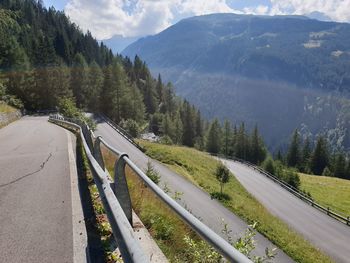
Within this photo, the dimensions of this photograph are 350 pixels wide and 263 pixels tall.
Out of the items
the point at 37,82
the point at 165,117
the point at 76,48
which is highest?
the point at 76,48

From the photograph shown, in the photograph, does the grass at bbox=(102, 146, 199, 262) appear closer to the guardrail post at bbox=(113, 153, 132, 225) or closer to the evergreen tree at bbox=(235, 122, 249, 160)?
the guardrail post at bbox=(113, 153, 132, 225)

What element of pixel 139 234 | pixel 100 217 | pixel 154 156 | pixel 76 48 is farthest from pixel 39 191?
pixel 76 48

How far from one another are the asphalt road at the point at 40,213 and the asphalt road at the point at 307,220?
1832 centimetres

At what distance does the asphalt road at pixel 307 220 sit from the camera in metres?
24.8

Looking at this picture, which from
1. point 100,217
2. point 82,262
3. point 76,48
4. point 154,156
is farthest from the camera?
point 76,48

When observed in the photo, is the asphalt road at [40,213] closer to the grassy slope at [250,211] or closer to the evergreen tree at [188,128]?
the grassy slope at [250,211]

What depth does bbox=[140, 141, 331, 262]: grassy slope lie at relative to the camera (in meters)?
18.7

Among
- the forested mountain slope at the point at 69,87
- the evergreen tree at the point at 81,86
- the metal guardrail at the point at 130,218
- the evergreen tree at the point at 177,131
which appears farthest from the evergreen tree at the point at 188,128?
the metal guardrail at the point at 130,218

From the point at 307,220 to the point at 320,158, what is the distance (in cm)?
7158

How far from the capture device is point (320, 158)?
98688 millimetres

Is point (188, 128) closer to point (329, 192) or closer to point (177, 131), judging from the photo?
point (177, 131)

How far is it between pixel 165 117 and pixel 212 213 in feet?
254

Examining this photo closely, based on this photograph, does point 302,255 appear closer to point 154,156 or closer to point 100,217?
point 100,217

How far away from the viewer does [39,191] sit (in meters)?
8.63
